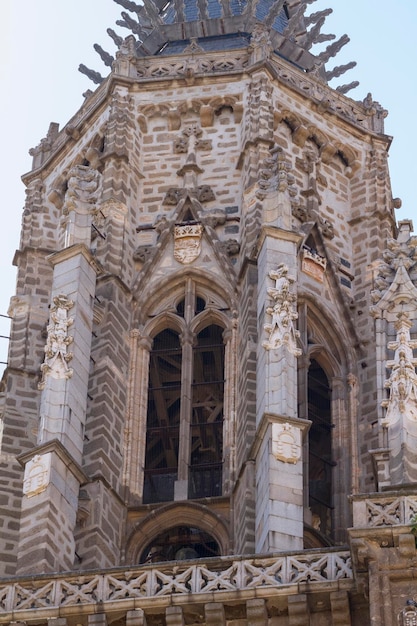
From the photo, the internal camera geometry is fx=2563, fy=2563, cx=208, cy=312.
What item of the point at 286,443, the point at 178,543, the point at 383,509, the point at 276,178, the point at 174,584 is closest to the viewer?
the point at 383,509

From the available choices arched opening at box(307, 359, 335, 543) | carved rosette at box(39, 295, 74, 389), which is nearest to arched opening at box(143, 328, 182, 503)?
arched opening at box(307, 359, 335, 543)

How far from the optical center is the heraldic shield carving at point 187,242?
4469 cm

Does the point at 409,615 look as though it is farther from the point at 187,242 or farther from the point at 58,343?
the point at 187,242

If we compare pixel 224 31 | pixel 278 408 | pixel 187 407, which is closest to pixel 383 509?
pixel 278 408

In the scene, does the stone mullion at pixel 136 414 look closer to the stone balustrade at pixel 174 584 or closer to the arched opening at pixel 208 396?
the arched opening at pixel 208 396

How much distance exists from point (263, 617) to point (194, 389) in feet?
33.6

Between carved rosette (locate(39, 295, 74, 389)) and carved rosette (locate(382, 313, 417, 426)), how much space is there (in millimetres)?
5884

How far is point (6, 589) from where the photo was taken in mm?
36094

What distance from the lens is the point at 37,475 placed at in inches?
1519

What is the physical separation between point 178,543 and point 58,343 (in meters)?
3.79

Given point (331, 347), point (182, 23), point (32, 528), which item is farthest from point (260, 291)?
point (182, 23)

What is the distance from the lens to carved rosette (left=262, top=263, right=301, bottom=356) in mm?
40031

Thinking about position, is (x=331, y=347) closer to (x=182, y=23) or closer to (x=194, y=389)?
(x=194, y=389)

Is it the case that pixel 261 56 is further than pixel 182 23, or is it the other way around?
pixel 182 23
